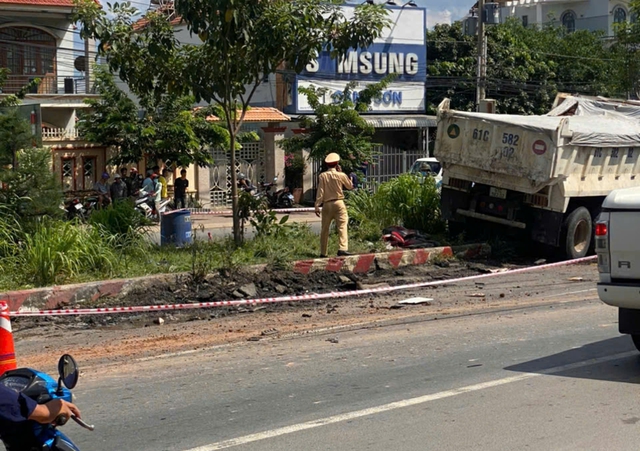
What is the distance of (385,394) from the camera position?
7.14 m

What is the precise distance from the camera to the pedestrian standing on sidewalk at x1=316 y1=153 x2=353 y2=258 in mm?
13914

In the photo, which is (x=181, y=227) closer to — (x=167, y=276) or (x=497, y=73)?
(x=167, y=276)

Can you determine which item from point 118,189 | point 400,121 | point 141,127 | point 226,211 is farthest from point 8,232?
point 400,121

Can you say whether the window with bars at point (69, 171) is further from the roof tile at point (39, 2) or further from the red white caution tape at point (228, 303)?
the red white caution tape at point (228, 303)

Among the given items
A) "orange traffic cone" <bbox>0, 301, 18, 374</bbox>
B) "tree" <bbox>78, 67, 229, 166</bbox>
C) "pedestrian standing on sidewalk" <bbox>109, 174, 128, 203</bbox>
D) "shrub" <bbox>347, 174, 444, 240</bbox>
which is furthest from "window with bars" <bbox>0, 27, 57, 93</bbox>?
"orange traffic cone" <bbox>0, 301, 18, 374</bbox>

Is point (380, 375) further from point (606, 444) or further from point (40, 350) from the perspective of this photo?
point (40, 350)

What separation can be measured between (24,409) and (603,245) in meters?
5.18

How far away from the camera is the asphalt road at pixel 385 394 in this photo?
608 cm

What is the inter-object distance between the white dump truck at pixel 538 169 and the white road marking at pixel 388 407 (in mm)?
6700

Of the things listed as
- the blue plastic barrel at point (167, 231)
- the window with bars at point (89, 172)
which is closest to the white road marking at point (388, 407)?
the blue plastic barrel at point (167, 231)

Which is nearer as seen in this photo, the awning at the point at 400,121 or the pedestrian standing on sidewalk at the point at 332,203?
the pedestrian standing on sidewalk at the point at 332,203

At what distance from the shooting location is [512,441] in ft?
19.4

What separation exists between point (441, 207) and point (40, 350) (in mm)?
9065

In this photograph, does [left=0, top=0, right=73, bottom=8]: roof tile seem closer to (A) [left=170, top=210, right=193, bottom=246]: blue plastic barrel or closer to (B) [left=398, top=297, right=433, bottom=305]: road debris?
(A) [left=170, top=210, right=193, bottom=246]: blue plastic barrel
